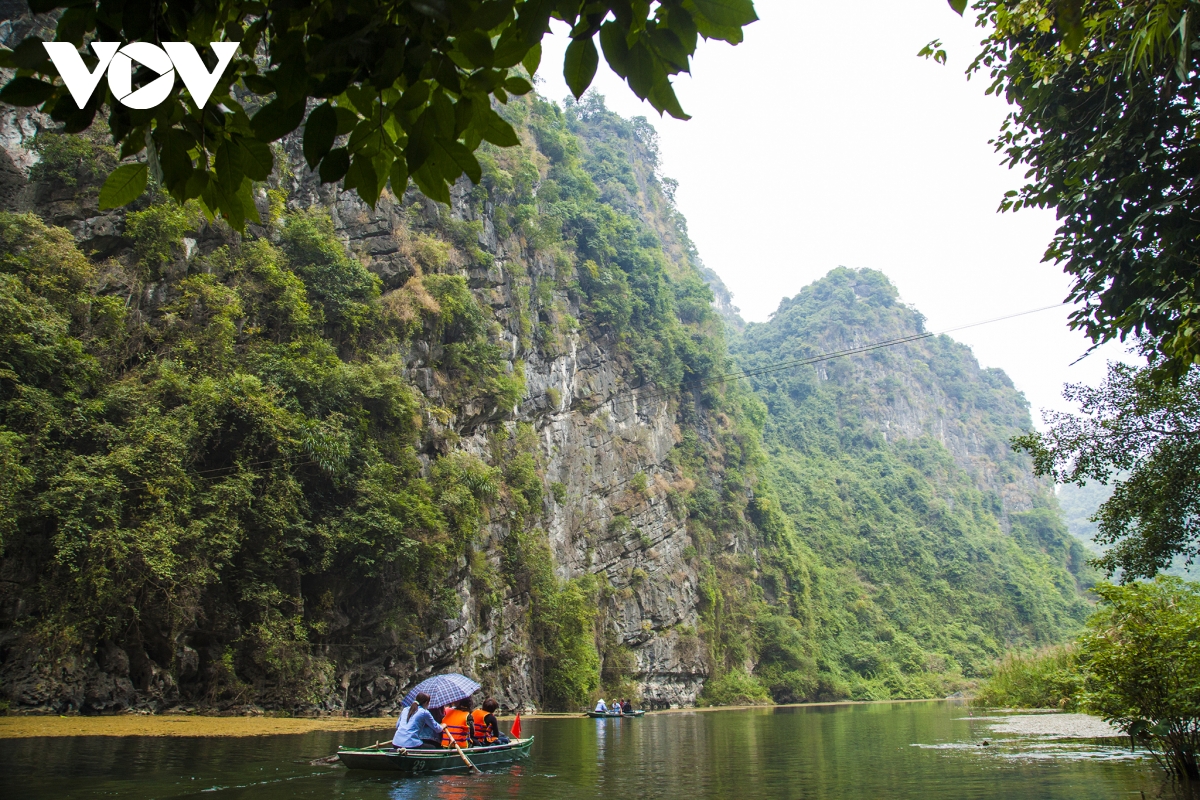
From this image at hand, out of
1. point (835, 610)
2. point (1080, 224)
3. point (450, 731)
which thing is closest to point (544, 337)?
point (450, 731)

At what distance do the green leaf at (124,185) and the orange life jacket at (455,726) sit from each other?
30.5 ft

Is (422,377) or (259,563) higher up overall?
(422,377)

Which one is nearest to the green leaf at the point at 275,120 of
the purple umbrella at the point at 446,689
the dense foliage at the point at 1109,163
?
the dense foliage at the point at 1109,163

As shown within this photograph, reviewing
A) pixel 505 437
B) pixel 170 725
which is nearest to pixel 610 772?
pixel 170 725

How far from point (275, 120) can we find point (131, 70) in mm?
382

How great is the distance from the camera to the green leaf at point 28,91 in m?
1.37

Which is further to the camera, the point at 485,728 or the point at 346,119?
the point at 485,728

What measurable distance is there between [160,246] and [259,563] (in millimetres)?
7234

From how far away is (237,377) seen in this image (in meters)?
15.6

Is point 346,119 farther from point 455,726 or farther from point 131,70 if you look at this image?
point 455,726

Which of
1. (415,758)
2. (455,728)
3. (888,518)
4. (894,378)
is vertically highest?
(894,378)

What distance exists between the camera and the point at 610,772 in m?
9.45

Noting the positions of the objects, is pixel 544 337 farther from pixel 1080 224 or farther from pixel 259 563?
pixel 1080 224

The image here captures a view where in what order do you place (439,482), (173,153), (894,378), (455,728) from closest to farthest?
(173,153), (455,728), (439,482), (894,378)
